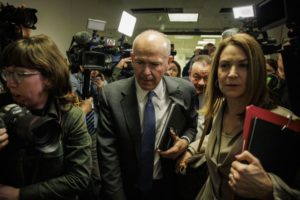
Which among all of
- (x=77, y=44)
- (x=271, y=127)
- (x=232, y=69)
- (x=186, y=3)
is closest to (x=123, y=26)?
(x=77, y=44)

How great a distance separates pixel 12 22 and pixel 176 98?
38.3 inches

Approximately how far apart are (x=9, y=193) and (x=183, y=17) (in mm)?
7719

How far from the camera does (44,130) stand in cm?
95

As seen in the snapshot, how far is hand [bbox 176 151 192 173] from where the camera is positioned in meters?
1.31

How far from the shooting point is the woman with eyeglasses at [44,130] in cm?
101

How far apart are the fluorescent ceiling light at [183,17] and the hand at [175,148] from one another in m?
6.73

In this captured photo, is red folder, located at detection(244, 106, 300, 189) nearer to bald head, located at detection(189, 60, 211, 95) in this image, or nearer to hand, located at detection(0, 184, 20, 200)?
hand, located at detection(0, 184, 20, 200)

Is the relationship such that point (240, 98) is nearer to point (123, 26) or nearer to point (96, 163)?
point (96, 163)

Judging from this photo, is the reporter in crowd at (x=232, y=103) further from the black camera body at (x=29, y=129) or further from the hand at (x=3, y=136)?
the hand at (x=3, y=136)

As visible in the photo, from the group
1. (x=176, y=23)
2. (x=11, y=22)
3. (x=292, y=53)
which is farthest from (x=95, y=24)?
(x=176, y=23)

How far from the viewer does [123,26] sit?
269cm

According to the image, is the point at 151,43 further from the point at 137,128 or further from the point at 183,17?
the point at 183,17

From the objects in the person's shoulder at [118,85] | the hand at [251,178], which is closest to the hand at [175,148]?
the person's shoulder at [118,85]

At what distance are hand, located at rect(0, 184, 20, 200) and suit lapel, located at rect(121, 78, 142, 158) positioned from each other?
1.92 ft
